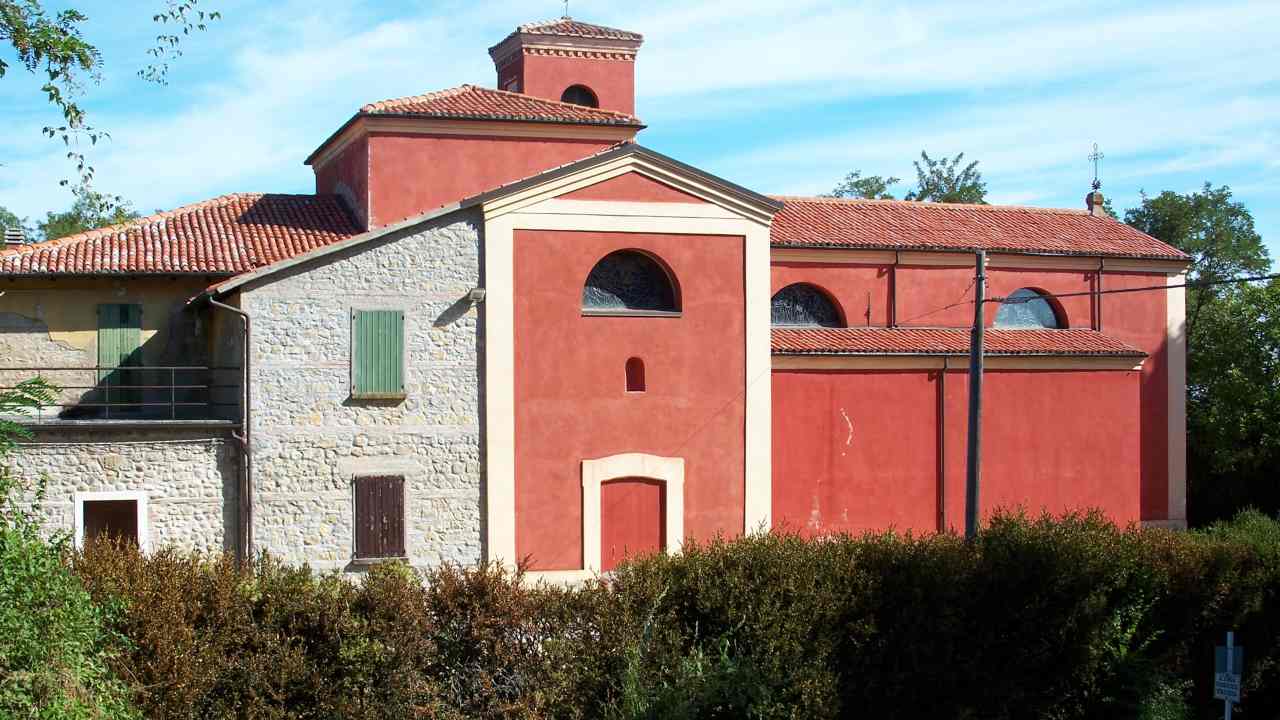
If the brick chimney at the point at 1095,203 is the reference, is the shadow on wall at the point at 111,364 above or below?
below

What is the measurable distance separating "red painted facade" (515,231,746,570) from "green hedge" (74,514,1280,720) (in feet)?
19.4

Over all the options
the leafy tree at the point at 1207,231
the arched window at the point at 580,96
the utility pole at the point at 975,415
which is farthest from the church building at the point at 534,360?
the leafy tree at the point at 1207,231

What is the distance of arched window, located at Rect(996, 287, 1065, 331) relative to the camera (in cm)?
2623

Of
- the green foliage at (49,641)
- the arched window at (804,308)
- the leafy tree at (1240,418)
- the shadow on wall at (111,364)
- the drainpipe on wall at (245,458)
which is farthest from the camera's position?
the leafy tree at (1240,418)

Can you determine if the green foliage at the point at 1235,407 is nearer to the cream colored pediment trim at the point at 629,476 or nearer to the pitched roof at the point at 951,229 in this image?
the pitched roof at the point at 951,229

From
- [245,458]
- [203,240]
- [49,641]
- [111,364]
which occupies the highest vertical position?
[203,240]

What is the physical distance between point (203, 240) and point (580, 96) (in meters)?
8.46

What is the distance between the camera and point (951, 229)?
2666 centimetres

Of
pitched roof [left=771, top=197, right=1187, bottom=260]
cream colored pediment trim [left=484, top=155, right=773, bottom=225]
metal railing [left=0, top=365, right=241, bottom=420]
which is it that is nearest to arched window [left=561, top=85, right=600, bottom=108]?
pitched roof [left=771, top=197, right=1187, bottom=260]

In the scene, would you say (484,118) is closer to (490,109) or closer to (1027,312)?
(490,109)

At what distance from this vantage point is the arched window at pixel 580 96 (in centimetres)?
2715

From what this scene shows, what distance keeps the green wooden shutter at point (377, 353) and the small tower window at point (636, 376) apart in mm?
3589

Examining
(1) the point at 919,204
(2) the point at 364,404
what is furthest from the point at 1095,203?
(2) the point at 364,404

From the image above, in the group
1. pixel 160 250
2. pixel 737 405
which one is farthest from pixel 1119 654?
pixel 160 250
